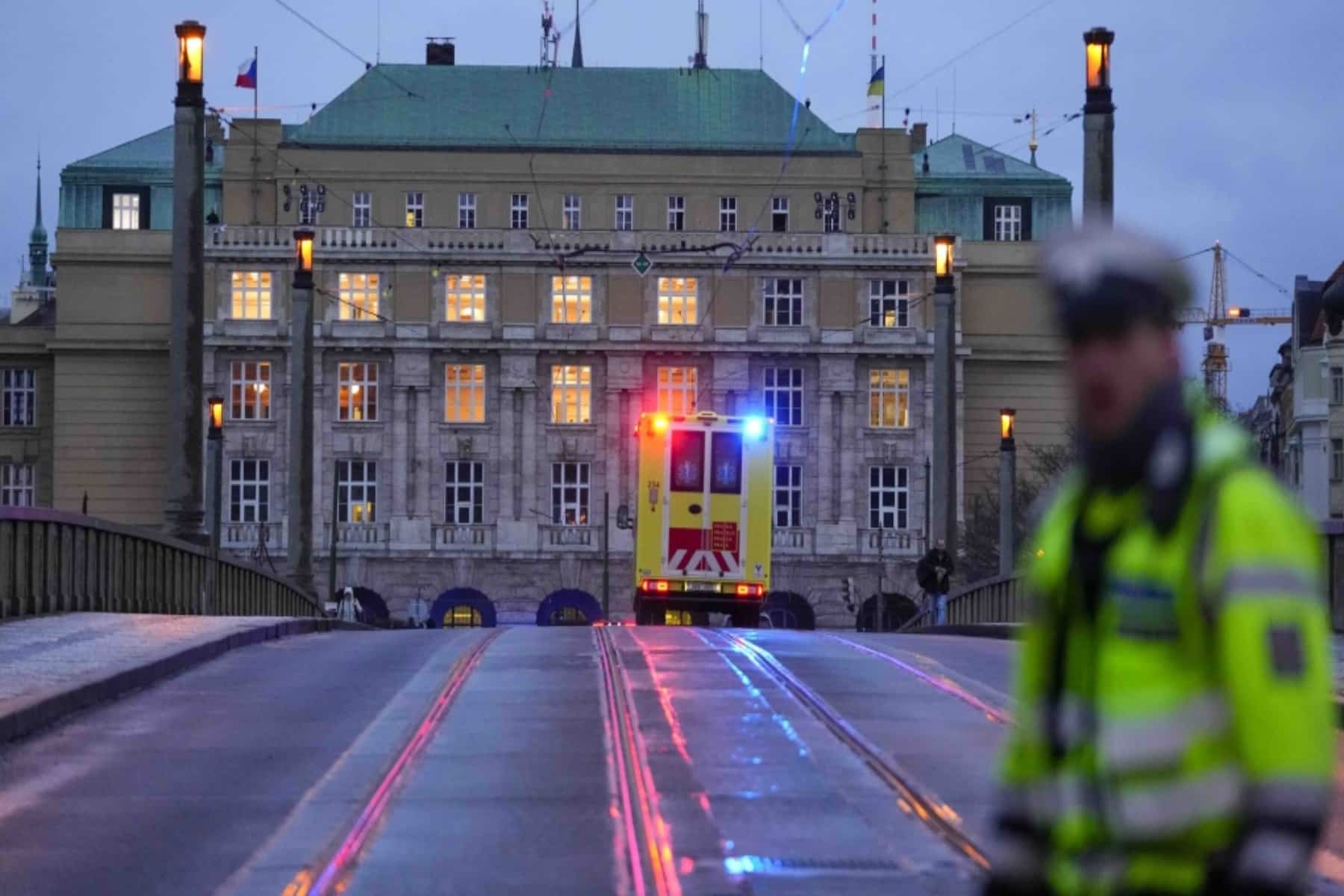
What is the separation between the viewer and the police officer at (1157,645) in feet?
10.7

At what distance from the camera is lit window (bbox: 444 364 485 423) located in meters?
83.9

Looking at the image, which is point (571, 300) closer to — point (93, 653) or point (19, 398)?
point (19, 398)

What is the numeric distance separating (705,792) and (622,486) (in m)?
71.0

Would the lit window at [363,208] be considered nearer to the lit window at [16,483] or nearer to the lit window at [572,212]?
the lit window at [572,212]

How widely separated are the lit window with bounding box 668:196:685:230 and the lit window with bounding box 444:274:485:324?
7.52 metres

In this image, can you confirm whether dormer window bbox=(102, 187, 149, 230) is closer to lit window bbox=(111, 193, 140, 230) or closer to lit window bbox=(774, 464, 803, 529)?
lit window bbox=(111, 193, 140, 230)

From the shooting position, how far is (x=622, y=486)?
83250 millimetres

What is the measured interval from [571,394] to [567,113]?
11.0m

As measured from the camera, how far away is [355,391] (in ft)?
275

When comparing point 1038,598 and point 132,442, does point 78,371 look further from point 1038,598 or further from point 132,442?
point 1038,598

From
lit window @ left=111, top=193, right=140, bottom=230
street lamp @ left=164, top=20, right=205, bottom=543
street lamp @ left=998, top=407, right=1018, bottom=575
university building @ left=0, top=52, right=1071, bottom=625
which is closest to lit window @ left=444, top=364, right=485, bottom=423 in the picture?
university building @ left=0, top=52, right=1071, bottom=625

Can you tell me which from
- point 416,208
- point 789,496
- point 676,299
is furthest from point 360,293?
point 789,496

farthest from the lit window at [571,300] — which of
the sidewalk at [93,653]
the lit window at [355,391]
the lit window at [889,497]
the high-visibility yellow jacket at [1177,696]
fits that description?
the high-visibility yellow jacket at [1177,696]

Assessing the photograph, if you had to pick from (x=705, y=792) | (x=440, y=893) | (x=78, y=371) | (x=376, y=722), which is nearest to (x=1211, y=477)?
(x=440, y=893)
